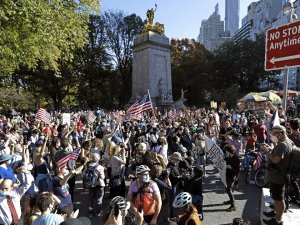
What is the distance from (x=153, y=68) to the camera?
111 ft

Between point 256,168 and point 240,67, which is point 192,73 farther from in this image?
point 256,168

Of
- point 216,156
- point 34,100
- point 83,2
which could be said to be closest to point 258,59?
point 34,100

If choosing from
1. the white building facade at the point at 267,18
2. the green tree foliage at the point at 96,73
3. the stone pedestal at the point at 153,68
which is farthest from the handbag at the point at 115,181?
the white building facade at the point at 267,18

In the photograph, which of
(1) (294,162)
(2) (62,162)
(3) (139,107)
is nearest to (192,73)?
(3) (139,107)

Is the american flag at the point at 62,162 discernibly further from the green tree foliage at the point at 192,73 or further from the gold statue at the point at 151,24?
the green tree foliage at the point at 192,73

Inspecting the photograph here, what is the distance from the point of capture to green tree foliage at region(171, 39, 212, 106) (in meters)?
50.8

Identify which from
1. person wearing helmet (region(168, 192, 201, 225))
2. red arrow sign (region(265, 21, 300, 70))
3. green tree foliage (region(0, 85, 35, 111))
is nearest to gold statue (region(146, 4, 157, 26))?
green tree foliage (region(0, 85, 35, 111))

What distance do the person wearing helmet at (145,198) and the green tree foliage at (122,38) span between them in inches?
1742

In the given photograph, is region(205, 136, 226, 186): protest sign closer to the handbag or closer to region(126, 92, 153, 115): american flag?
the handbag

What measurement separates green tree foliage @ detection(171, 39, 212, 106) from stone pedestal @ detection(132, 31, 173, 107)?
15.3 m

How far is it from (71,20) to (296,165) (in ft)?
49.6

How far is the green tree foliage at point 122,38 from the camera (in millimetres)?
49250

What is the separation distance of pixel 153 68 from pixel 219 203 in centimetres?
2653

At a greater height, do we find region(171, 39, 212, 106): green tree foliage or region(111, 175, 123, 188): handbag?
region(171, 39, 212, 106): green tree foliage
